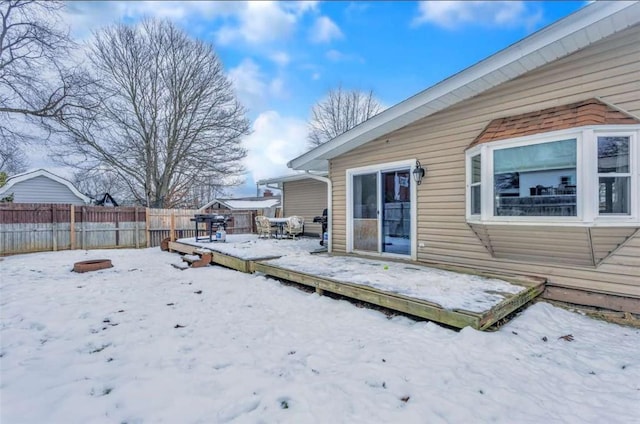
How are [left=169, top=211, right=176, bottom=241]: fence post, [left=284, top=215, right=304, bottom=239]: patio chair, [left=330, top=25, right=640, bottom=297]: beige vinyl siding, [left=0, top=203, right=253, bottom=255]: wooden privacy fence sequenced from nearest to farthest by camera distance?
[left=330, top=25, right=640, bottom=297]: beige vinyl siding, [left=0, top=203, right=253, bottom=255]: wooden privacy fence, [left=284, top=215, right=304, bottom=239]: patio chair, [left=169, top=211, right=176, bottom=241]: fence post

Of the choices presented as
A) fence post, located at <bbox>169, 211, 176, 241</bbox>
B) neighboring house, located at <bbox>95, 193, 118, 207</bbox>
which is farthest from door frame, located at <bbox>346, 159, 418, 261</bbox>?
neighboring house, located at <bbox>95, 193, 118, 207</bbox>

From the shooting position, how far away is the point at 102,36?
1430 cm

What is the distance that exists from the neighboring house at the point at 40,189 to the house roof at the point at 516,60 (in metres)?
14.6

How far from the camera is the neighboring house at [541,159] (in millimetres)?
3547

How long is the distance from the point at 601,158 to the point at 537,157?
2.02ft

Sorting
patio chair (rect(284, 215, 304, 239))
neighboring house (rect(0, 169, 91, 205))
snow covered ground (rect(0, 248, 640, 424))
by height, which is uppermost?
neighboring house (rect(0, 169, 91, 205))

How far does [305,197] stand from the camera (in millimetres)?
13031

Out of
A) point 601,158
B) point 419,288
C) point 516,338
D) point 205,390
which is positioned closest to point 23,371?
point 205,390

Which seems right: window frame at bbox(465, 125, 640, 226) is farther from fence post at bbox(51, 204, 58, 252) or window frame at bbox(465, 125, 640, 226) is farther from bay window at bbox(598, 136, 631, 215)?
fence post at bbox(51, 204, 58, 252)

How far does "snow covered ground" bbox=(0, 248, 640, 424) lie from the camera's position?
204 centimetres

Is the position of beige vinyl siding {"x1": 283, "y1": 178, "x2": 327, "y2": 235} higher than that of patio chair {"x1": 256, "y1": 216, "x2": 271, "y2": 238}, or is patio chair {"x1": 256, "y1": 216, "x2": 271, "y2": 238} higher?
beige vinyl siding {"x1": 283, "y1": 178, "x2": 327, "y2": 235}

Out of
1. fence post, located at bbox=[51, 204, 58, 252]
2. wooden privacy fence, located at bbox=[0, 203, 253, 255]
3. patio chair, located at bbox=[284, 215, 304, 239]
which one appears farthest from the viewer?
patio chair, located at bbox=[284, 215, 304, 239]

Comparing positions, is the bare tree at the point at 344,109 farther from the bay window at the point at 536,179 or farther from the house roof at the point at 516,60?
the bay window at the point at 536,179

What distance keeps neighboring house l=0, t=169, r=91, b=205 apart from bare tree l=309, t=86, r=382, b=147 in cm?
1570
